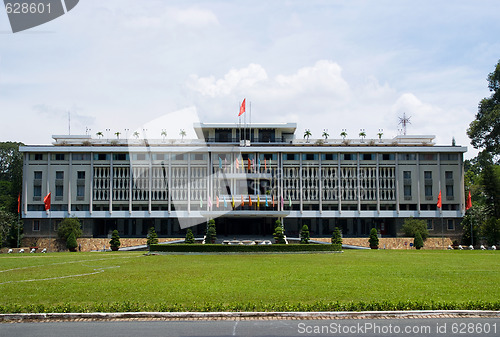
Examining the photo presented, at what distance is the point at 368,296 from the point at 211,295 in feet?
18.4

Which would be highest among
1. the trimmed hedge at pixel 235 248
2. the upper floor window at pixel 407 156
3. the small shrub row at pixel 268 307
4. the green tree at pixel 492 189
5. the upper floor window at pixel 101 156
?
the upper floor window at pixel 101 156

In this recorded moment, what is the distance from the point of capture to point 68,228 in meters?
85.3

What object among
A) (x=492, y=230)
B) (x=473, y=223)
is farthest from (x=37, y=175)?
(x=473, y=223)

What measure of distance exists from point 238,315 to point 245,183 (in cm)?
7820

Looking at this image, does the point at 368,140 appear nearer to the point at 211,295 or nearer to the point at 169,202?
the point at 169,202

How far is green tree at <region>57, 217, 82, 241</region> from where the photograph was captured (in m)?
85.3

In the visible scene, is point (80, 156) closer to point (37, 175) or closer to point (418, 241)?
point (37, 175)

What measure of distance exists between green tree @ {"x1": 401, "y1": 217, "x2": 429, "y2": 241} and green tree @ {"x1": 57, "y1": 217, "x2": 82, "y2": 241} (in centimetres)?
5227

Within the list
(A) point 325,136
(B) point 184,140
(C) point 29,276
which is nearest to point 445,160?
(A) point 325,136

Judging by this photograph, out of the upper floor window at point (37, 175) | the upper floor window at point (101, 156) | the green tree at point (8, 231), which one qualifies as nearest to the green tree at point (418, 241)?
the upper floor window at point (101, 156)

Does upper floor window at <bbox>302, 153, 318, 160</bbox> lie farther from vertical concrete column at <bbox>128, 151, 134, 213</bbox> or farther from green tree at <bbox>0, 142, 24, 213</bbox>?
green tree at <bbox>0, 142, 24, 213</bbox>

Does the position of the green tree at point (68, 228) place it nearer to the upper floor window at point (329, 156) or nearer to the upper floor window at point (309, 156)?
the upper floor window at point (309, 156)

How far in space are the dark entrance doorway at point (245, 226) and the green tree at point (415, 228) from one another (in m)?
22.5

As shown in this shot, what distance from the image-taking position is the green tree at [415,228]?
85.8 metres
